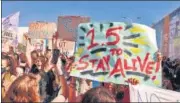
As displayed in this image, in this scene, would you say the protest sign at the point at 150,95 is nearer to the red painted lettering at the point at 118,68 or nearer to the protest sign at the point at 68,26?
the red painted lettering at the point at 118,68

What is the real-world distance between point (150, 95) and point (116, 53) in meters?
0.44

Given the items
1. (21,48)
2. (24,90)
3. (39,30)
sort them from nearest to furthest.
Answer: (24,90) < (21,48) < (39,30)

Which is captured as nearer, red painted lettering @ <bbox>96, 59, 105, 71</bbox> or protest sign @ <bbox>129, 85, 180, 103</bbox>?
protest sign @ <bbox>129, 85, 180, 103</bbox>

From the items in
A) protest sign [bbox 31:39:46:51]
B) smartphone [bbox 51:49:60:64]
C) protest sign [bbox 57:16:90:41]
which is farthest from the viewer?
protest sign [bbox 31:39:46:51]

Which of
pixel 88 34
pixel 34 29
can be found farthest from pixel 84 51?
pixel 34 29

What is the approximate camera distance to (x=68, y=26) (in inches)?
235

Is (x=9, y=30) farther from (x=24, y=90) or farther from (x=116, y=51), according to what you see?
(x=24, y=90)

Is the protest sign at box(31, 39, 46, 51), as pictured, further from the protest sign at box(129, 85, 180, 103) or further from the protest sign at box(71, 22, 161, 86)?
the protest sign at box(129, 85, 180, 103)

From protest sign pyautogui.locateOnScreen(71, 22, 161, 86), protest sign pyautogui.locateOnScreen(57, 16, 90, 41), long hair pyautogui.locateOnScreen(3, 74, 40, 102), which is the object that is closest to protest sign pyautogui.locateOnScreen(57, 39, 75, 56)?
protest sign pyautogui.locateOnScreen(57, 16, 90, 41)

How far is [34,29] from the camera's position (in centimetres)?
823

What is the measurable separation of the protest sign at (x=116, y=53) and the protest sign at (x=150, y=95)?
0.06 m

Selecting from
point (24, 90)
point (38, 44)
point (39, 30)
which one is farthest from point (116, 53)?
point (39, 30)

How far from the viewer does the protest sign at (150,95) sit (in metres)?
4.37

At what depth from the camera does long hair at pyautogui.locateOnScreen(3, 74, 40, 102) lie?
3945 mm
